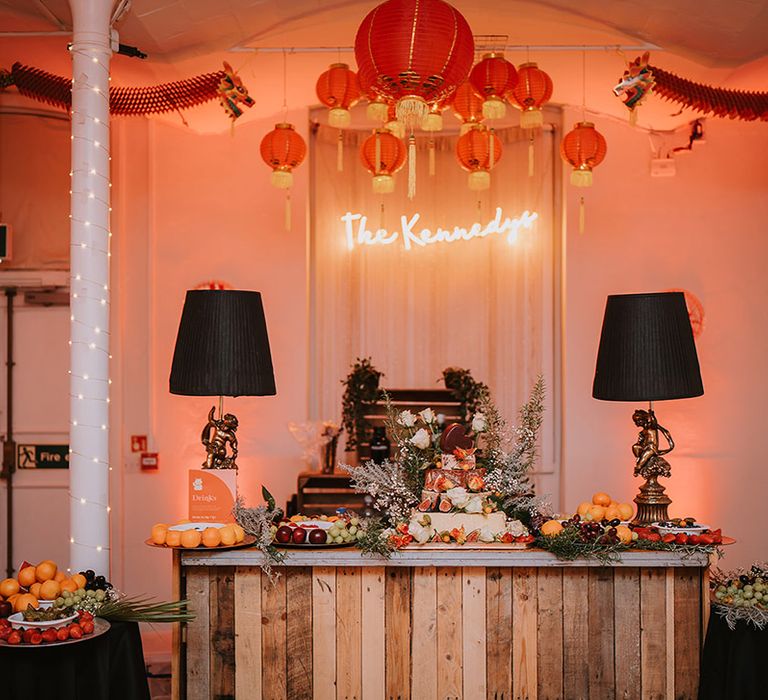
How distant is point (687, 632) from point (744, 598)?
0.91ft

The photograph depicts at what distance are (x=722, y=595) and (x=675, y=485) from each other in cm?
338

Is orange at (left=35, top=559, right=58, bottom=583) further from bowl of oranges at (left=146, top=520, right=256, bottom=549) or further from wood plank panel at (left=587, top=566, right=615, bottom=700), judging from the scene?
wood plank panel at (left=587, top=566, right=615, bottom=700)

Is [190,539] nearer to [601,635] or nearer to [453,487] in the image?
[453,487]

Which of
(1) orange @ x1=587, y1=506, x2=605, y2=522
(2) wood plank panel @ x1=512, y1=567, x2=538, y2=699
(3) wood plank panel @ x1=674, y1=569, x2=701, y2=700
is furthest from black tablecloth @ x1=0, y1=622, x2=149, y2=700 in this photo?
(3) wood plank panel @ x1=674, y1=569, x2=701, y2=700

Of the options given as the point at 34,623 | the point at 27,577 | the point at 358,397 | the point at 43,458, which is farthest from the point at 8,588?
the point at 43,458

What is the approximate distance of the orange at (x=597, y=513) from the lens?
3.77m

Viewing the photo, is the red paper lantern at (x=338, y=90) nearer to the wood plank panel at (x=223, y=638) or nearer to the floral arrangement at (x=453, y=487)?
the floral arrangement at (x=453, y=487)

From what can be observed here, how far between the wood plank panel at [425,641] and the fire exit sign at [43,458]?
13.0 feet

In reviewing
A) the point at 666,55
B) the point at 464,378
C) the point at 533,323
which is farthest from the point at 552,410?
the point at 666,55

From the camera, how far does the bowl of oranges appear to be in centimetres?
349

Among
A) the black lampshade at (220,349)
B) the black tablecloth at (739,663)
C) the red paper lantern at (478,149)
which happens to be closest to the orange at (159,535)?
the black lampshade at (220,349)

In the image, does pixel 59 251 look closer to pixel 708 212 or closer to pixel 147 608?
pixel 147 608

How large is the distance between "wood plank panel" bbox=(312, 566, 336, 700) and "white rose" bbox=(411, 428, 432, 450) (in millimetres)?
593

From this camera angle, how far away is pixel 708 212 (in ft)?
22.4
